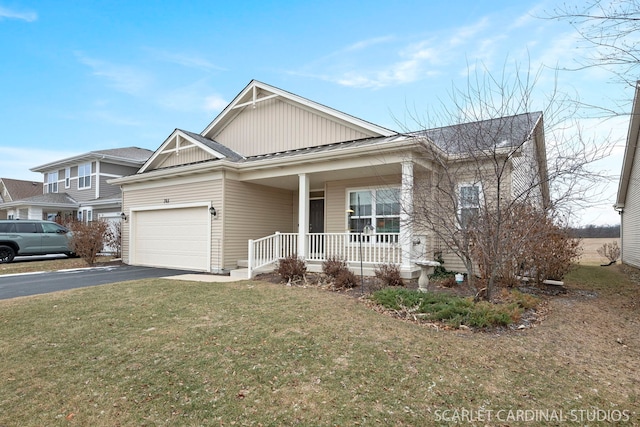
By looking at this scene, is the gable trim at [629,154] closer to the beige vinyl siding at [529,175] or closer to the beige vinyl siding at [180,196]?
the beige vinyl siding at [529,175]

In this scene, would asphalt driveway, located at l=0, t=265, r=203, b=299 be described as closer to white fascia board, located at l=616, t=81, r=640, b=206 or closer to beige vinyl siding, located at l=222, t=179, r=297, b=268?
beige vinyl siding, located at l=222, t=179, r=297, b=268

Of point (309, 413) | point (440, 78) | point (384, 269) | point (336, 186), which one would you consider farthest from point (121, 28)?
point (309, 413)

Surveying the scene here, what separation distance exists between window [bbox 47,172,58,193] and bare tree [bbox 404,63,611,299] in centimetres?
2608

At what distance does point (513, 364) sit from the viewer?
395 cm

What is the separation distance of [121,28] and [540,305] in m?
16.0

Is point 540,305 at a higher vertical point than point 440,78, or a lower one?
lower

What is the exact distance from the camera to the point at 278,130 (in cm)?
1241

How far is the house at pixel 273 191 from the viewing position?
9.63 m

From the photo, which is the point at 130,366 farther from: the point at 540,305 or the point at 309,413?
the point at 540,305

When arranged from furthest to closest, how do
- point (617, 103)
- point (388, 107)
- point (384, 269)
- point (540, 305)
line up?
point (384, 269)
point (388, 107)
point (540, 305)
point (617, 103)

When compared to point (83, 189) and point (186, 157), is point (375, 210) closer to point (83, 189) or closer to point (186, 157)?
point (186, 157)

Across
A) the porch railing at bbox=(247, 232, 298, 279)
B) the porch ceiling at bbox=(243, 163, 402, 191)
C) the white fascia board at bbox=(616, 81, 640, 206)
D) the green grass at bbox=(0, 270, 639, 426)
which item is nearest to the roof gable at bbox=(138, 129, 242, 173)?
the porch ceiling at bbox=(243, 163, 402, 191)

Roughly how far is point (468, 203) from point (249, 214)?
294 inches

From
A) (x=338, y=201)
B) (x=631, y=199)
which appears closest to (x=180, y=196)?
Result: (x=338, y=201)
